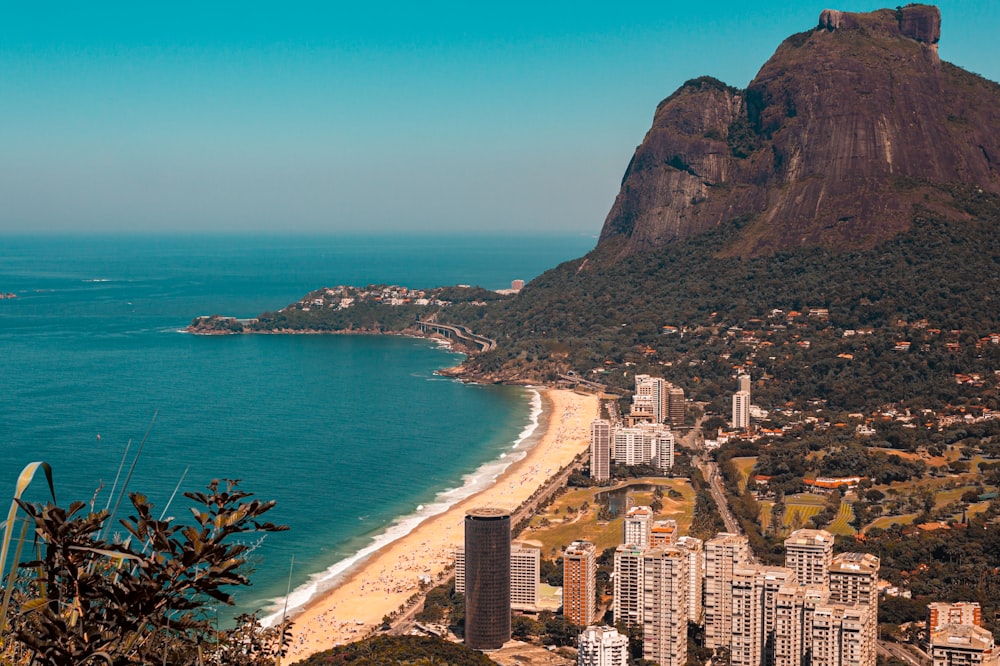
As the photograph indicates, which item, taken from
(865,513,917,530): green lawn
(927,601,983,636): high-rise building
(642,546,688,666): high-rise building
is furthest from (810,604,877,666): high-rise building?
(865,513,917,530): green lawn

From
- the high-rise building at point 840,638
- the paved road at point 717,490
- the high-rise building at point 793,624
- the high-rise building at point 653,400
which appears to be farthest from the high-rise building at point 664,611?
the high-rise building at point 653,400

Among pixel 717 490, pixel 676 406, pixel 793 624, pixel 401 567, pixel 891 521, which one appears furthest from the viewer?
pixel 676 406

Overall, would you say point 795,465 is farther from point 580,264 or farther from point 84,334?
point 84,334

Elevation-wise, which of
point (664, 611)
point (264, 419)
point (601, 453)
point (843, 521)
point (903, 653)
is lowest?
point (903, 653)

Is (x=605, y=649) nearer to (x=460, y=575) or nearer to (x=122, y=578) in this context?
(x=460, y=575)

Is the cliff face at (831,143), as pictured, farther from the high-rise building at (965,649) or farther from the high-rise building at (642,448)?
the high-rise building at (965,649)

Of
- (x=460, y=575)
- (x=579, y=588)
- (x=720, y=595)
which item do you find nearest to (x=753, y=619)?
(x=720, y=595)

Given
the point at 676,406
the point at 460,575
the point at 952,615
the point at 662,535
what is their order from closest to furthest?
the point at 952,615 → the point at 460,575 → the point at 662,535 → the point at 676,406

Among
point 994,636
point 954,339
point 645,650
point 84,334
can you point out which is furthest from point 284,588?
point 84,334
